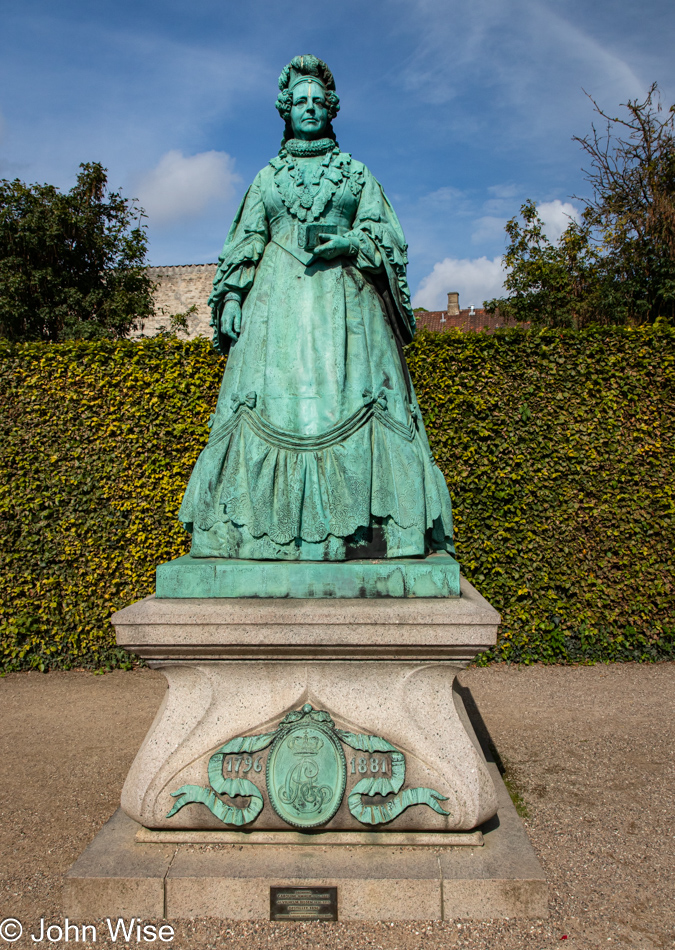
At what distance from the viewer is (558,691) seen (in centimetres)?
508

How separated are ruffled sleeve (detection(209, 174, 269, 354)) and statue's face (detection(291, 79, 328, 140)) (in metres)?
0.31

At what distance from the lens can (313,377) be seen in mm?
2635

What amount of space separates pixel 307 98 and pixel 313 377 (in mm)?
1282

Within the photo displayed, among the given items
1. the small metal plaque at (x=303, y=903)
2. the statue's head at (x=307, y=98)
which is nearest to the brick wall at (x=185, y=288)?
the statue's head at (x=307, y=98)

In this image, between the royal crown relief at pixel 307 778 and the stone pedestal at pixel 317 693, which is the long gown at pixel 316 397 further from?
the royal crown relief at pixel 307 778

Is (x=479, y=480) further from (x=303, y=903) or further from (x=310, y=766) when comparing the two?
(x=303, y=903)

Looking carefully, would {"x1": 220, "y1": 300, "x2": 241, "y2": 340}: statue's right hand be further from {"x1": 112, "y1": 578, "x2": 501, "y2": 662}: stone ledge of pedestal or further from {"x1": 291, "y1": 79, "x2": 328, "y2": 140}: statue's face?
{"x1": 112, "y1": 578, "x2": 501, "y2": 662}: stone ledge of pedestal

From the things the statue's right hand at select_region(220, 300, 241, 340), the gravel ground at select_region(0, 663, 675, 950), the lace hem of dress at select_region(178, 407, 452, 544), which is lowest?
the gravel ground at select_region(0, 663, 675, 950)

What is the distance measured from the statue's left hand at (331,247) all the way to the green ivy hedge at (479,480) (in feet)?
9.99

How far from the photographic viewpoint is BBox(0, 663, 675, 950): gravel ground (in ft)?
7.11

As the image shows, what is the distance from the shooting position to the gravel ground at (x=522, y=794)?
7.11 feet

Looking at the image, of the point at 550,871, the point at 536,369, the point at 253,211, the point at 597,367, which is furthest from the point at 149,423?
the point at 550,871

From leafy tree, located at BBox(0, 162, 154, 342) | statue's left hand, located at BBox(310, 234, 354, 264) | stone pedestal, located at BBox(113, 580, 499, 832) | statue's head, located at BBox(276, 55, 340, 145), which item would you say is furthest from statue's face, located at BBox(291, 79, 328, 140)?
leafy tree, located at BBox(0, 162, 154, 342)

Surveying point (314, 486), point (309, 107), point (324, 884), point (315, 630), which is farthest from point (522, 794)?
point (309, 107)
